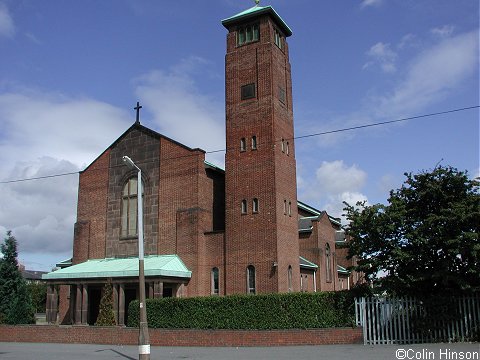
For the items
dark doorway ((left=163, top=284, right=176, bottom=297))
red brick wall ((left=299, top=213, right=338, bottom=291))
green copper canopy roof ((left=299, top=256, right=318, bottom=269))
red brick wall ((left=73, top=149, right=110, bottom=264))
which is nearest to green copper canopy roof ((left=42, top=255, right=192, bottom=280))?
dark doorway ((left=163, top=284, right=176, bottom=297))

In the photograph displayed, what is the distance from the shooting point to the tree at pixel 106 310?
28.5 m

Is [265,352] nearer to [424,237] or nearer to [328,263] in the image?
[424,237]

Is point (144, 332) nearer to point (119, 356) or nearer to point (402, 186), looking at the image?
point (119, 356)

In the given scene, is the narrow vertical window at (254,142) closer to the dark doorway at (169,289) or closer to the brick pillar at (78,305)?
the dark doorway at (169,289)

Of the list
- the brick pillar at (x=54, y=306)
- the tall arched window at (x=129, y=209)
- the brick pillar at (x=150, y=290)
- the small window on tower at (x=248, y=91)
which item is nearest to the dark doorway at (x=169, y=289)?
the brick pillar at (x=150, y=290)

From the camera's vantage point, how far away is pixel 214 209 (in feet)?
115

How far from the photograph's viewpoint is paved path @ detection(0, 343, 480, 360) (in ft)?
57.9

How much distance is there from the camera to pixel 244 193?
3212cm

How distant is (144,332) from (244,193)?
1526cm

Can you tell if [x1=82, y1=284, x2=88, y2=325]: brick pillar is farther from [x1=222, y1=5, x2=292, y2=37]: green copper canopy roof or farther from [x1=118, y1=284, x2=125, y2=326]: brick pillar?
[x1=222, y1=5, x2=292, y2=37]: green copper canopy roof

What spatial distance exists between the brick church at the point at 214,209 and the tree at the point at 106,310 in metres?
1.36

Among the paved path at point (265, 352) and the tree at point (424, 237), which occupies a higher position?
the tree at point (424, 237)

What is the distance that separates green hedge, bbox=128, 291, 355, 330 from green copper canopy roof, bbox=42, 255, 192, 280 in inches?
105

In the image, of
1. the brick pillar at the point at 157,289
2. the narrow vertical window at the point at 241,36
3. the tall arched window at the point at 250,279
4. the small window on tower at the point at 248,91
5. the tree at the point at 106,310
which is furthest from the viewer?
the narrow vertical window at the point at 241,36
